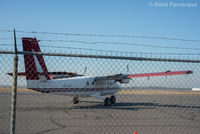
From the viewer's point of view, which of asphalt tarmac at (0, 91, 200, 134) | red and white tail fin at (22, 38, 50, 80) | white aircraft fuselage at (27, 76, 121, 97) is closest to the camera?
asphalt tarmac at (0, 91, 200, 134)

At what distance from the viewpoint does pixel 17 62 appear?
11.6 feet

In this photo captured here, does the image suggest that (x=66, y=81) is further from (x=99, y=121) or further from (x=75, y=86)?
(x=99, y=121)

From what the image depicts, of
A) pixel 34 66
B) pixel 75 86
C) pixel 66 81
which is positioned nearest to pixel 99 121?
pixel 34 66

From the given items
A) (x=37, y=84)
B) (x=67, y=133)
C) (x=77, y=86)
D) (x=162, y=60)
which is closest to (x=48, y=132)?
(x=67, y=133)

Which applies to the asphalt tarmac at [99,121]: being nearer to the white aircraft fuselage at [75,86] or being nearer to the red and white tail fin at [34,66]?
the white aircraft fuselage at [75,86]

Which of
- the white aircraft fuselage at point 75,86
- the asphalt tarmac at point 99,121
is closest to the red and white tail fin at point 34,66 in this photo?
the white aircraft fuselage at point 75,86

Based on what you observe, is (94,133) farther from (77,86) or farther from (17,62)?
(77,86)

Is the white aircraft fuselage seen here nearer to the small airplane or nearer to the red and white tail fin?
the small airplane

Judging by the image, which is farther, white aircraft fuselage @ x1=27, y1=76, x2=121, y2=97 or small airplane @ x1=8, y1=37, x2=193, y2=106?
white aircraft fuselage @ x1=27, y1=76, x2=121, y2=97

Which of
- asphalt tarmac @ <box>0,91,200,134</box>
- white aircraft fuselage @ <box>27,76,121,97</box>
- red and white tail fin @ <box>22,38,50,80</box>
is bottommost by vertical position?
asphalt tarmac @ <box>0,91,200,134</box>

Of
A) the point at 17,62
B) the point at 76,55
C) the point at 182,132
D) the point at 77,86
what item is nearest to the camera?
the point at 17,62

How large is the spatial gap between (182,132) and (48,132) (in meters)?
4.92


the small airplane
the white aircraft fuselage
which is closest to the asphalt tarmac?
the white aircraft fuselage

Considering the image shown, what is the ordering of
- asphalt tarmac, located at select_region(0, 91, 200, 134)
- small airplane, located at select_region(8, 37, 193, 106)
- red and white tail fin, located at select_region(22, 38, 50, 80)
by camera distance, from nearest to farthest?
asphalt tarmac, located at select_region(0, 91, 200, 134), red and white tail fin, located at select_region(22, 38, 50, 80), small airplane, located at select_region(8, 37, 193, 106)
